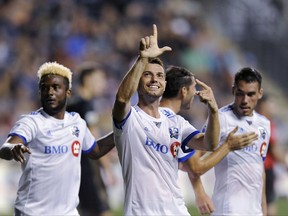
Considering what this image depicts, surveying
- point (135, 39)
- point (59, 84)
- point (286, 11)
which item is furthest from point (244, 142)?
point (286, 11)

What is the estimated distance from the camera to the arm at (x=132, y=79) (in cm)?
592

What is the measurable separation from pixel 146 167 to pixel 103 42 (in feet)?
48.0

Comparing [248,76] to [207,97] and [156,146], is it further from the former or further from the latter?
[156,146]

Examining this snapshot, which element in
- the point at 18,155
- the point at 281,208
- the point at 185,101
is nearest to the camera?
the point at 18,155

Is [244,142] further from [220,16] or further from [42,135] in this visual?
[220,16]

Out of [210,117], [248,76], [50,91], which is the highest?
[248,76]

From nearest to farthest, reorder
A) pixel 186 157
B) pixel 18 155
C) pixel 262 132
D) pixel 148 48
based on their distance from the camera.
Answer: pixel 148 48 < pixel 18 155 < pixel 186 157 < pixel 262 132

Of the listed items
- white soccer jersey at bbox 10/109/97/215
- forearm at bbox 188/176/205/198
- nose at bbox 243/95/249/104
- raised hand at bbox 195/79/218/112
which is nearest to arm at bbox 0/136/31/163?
white soccer jersey at bbox 10/109/97/215

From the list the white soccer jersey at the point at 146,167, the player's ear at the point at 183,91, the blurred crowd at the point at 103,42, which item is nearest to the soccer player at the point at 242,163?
the player's ear at the point at 183,91

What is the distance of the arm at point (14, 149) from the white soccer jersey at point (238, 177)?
6.98 feet

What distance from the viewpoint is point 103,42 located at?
2073 cm

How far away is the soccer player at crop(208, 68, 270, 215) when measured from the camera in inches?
303

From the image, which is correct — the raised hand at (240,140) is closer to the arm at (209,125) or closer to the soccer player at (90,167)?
the arm at (209,125)

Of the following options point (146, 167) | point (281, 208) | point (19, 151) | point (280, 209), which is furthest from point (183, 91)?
point (281, 208)
